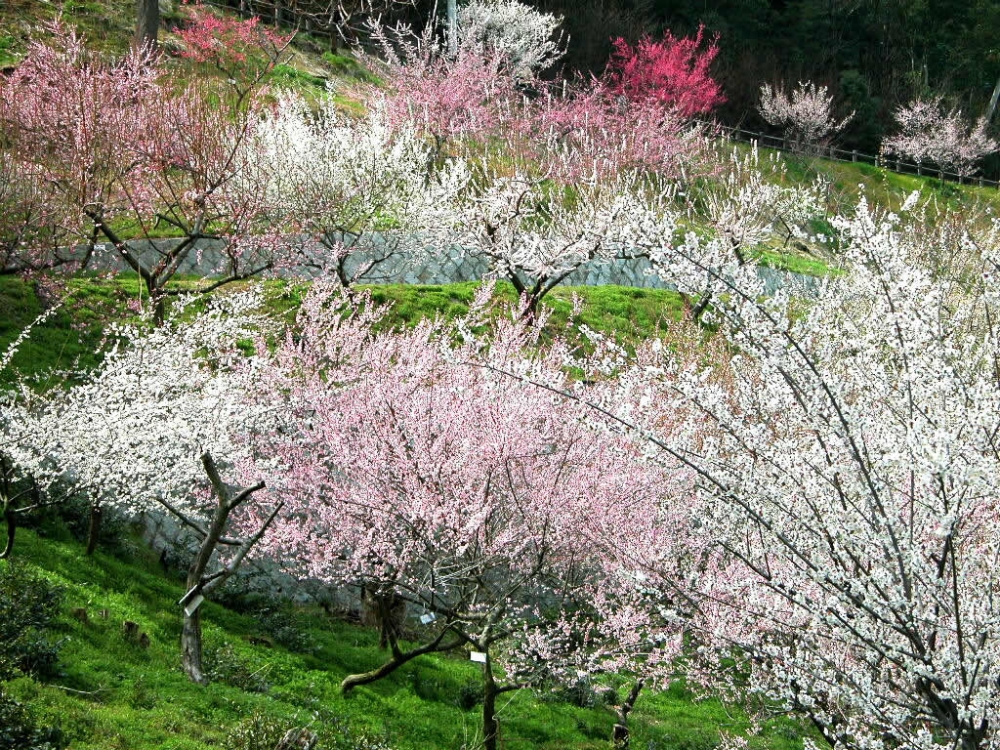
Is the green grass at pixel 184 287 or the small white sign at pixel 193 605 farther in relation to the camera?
the green grass at pixel 184 287

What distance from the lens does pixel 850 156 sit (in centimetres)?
4809

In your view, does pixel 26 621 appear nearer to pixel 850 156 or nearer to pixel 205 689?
pixel 205 689

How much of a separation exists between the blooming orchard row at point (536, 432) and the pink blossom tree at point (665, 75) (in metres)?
13.4

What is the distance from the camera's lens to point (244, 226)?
17.3m

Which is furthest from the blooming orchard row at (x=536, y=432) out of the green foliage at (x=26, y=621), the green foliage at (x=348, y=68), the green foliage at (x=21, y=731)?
the green foliage at (x=348, y=68)

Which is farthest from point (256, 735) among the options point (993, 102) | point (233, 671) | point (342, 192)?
point (993, 102)

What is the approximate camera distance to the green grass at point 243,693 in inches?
305

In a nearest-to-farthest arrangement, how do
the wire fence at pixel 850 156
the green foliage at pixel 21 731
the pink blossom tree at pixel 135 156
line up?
1. the green foliage at pixel 21 731
2. the pink blossom tree at pixel 135 156
3. the wire fence at pixel 850 156

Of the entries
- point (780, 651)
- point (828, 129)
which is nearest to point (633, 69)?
point (828, 129)

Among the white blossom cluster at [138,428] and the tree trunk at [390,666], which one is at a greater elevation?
the white blossom cluster at [138,428]

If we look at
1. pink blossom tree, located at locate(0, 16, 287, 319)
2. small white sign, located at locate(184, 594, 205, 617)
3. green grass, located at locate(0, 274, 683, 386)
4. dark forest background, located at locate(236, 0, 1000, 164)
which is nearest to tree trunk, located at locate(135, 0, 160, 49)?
pink blossom tree, located at locate(0, 16, 287, 319)

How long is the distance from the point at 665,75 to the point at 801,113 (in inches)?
333

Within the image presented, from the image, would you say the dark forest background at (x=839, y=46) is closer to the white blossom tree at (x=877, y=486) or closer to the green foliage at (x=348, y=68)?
the green foliage at (x=348, y=68)

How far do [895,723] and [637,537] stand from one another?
637cm
